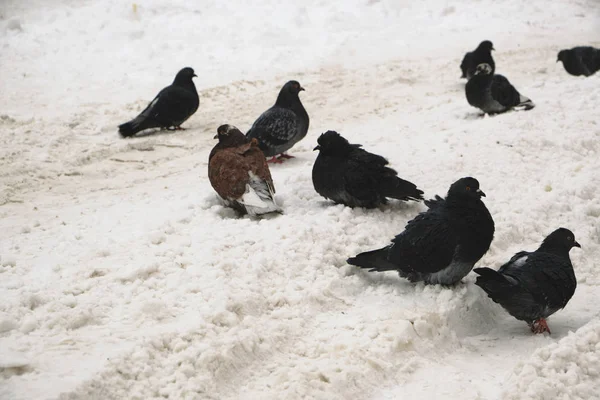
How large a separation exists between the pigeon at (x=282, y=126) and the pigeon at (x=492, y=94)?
8.76 feet

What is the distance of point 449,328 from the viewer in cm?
464

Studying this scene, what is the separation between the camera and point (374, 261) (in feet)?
16.5

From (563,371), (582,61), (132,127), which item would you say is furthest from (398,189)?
(582,61)

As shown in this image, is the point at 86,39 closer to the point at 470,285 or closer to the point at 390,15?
the point at 390,15

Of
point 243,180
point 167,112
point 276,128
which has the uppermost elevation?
point 243,180

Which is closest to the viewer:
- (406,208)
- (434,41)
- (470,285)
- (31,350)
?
(31,350)

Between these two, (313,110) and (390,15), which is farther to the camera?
(390,15)

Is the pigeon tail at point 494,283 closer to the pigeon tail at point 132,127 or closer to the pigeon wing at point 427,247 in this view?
the pigeon wing at point 427,247

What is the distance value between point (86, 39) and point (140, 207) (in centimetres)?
857

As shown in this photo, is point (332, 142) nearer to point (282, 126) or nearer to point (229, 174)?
point (229, 174)

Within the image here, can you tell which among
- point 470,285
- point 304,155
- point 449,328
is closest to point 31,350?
point 449,328

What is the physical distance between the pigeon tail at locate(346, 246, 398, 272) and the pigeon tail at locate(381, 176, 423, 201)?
1073 mm

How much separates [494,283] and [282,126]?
3937 millimetres

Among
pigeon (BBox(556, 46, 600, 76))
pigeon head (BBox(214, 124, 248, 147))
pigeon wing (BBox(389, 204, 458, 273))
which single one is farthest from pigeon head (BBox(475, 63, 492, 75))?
pigeon wing (BBox(389, 204, 458, 273))
